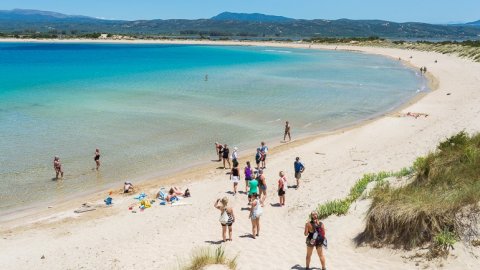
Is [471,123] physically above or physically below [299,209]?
above

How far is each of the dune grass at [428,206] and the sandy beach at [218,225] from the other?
1.04ft

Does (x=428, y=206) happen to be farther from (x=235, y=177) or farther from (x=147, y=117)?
(x=147, y=117)

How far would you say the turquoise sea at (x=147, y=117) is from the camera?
1908cm

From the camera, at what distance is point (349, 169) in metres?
16.3

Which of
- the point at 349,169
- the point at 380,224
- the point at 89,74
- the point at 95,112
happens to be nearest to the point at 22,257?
the point at 380,224

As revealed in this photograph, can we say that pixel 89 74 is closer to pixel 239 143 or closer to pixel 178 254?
pixel 239 143

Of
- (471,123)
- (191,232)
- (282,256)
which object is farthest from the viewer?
(471,123)

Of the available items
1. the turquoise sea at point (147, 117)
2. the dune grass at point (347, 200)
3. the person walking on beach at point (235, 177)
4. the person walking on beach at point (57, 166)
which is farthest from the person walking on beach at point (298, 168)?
the person walking on beach at point (57, 166)

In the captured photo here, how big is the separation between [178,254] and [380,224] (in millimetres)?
4681

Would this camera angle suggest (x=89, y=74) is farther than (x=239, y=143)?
Yes

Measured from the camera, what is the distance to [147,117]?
99.1 feet

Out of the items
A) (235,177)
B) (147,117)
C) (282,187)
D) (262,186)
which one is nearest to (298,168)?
(262,186)

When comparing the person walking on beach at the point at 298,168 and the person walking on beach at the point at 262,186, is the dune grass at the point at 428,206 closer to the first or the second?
the person walking on beach at the point at 262,186

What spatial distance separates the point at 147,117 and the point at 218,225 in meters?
19.0
